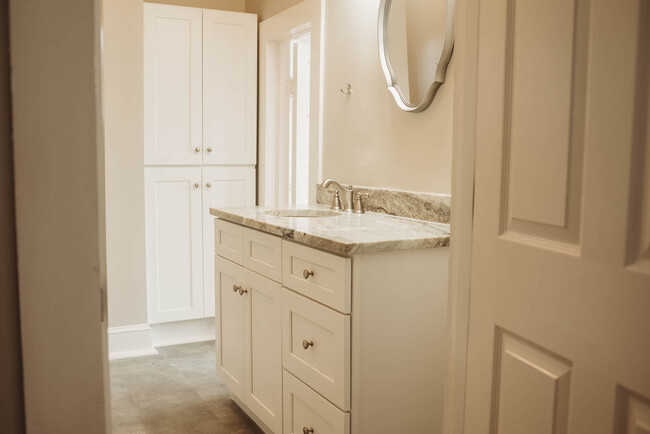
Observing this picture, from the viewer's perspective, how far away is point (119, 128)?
11.2ft

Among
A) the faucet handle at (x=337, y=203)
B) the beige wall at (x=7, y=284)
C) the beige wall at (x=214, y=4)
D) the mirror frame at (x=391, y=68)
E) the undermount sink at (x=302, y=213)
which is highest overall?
the beige wall at (x=214, y=4)

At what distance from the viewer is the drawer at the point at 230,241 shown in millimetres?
2566

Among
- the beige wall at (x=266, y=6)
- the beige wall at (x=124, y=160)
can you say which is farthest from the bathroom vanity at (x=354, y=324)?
the beige wall at (x=266, y=6)

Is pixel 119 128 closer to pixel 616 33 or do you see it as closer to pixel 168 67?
pixel 168 67

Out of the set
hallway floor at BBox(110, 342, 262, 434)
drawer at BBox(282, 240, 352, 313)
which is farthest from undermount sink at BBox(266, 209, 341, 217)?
hallway floor at BBox(110, 342, 262, 434)

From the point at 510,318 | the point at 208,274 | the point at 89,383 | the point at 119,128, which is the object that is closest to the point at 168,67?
the point at 119,128

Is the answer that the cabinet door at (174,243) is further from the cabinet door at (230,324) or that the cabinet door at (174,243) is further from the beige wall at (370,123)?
the beige wall at (370,123)

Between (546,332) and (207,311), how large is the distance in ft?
9.65

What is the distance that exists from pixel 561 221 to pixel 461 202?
1.03ft

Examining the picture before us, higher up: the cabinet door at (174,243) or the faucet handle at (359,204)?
the faucet handle at (359,204)

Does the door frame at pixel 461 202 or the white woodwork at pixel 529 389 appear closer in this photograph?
the white woodwork at pixel 529 389

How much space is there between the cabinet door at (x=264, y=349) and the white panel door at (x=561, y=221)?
1.05 meters

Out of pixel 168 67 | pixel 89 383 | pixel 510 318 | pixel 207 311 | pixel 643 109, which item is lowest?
pixel 207 311

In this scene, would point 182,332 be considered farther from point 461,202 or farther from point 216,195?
point 461,202
